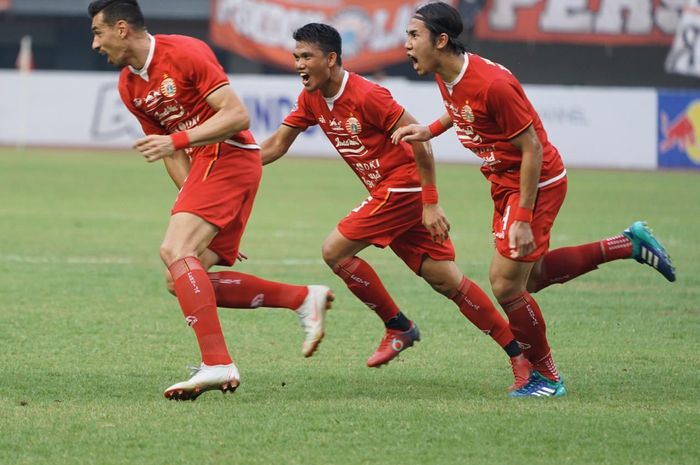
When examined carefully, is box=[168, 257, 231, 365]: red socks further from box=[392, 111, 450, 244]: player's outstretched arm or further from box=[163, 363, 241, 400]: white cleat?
box=[392, 111, 450, 244]: player's outstretched arm

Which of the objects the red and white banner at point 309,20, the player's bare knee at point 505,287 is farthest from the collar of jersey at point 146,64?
the red and white banner at point 309,20

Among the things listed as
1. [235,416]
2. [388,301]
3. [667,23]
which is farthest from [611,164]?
[235,416]

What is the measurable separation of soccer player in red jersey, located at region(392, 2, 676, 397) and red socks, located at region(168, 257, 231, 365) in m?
1.29

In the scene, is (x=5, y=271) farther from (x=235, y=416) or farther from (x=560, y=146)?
(x=560, y=146)

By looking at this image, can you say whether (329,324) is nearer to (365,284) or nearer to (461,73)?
(365,284)

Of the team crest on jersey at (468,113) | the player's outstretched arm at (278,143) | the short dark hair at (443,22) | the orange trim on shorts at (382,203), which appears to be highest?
the short dark hair at (443,22)

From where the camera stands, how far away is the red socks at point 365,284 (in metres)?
7.48

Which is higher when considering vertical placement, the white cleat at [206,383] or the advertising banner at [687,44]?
the white cleat at [206,383]

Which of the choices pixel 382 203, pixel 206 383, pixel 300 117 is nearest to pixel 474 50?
pixel 300 117

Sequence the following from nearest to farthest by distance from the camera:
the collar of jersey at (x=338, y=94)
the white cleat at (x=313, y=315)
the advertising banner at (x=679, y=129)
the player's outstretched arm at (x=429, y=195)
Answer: the white cleat at (x=313, y=315) < the player's outstretched arm at (x=429, y=195) < the collar of jersey at (x=338, y=94) < the advertising banner at (x=679, y=129)

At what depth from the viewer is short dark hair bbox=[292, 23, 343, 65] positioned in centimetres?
700

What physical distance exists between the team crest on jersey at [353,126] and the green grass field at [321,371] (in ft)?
4.49

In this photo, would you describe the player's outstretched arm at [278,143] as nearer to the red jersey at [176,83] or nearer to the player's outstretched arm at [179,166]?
the player's outstretched arm at [179,166]

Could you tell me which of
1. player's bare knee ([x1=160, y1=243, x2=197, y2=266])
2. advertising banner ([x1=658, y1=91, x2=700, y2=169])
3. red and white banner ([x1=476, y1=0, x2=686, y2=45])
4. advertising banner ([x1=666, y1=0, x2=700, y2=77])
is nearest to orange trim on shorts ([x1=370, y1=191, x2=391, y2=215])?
player's bare knee ([x1=160, y1=243, x2=197, y2=266])
